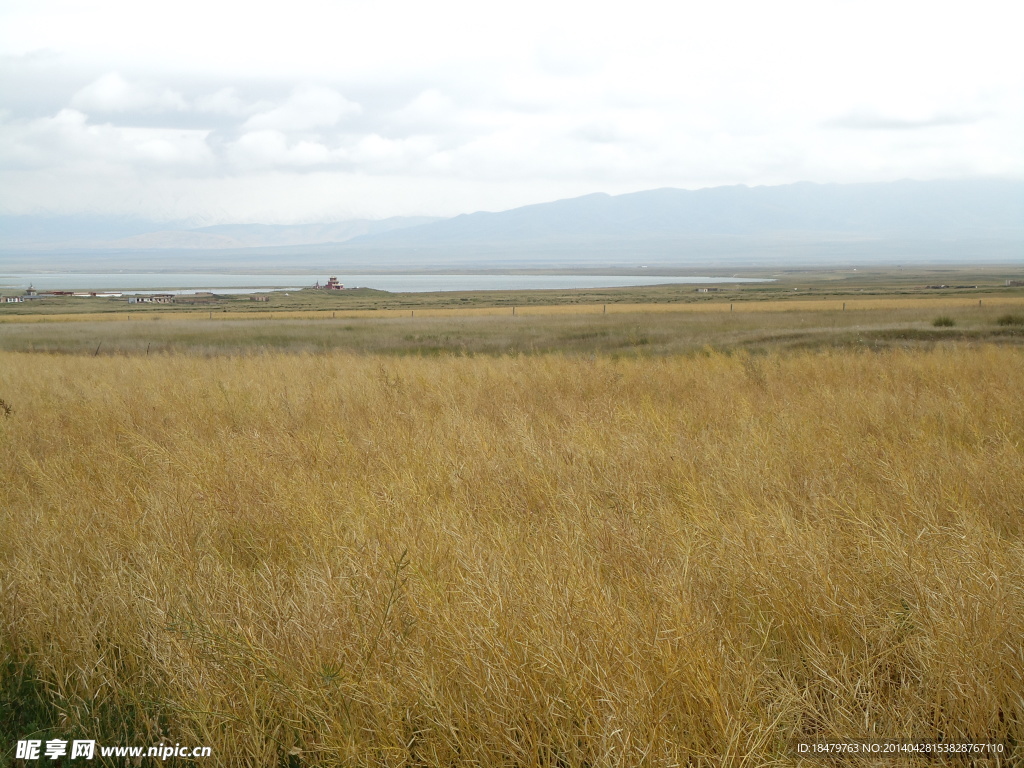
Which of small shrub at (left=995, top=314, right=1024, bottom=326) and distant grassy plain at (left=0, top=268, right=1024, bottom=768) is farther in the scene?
small shrub at (left=995, top=314, right=1024, bottom=326)

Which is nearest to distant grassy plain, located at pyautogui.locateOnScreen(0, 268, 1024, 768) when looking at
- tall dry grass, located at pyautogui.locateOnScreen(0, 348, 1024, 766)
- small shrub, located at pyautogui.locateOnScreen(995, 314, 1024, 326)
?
tall dry grass, located at pyautogui.locateOnScreen(0, 348, 1024, 766)

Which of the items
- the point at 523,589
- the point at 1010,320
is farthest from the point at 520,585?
the point at 1010,320

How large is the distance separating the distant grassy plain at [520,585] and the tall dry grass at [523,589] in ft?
0.06

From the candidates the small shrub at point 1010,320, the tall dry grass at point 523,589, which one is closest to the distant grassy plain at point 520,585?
the tall dry grass at point 523,589

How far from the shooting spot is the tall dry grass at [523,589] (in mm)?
2650

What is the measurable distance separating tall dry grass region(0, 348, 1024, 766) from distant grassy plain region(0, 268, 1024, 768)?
2 centimetres

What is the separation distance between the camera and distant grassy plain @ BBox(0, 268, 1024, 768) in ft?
8.71

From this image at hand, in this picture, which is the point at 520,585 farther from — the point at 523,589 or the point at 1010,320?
the point at 1010,320

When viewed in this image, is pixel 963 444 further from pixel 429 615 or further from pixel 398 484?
pixel 429 615

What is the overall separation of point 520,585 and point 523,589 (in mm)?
55

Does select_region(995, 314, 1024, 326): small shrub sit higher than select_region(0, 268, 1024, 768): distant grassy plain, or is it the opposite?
select_region(995, 314, 1024, 326): small shrub

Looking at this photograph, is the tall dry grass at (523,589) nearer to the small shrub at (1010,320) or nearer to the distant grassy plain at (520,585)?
the distant grassy plain at (520,585)

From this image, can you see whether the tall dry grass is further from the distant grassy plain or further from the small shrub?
the small shrub

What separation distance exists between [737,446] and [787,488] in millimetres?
1254
